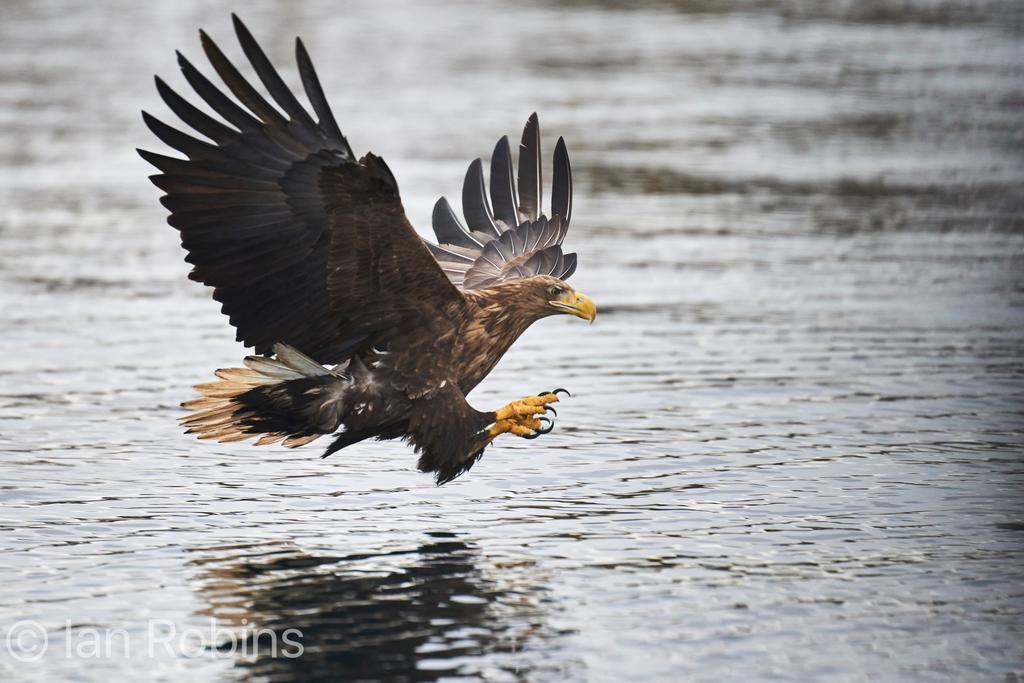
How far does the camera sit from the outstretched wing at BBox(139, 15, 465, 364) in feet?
19.2

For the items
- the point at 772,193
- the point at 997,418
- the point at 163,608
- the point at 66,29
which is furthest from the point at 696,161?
the point at 66,29

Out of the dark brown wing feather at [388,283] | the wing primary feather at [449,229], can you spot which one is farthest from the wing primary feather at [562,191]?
the dark brown wing feather at [388,283]

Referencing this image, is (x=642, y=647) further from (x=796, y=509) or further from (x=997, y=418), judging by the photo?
(x=997, y=418)

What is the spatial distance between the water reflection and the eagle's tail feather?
637 millimetres

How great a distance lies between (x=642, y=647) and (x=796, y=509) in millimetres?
1551

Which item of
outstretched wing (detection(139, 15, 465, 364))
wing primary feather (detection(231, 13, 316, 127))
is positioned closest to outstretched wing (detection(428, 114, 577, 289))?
outstretched wing (detection(139, 15, 465, 364))

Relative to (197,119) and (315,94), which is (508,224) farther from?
(315,94)

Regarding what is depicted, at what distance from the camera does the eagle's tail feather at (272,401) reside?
6.35m

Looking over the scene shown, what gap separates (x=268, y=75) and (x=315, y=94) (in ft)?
0.64

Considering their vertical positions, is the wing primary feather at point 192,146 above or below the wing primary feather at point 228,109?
below

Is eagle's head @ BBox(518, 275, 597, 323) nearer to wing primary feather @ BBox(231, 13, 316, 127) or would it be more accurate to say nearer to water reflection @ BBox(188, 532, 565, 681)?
water reflection @ BBox(188, 532, 565, 681)

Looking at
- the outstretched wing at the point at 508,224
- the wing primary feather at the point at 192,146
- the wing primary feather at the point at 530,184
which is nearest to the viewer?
the wing primary feather at the point at 192,146

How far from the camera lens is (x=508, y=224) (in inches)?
310

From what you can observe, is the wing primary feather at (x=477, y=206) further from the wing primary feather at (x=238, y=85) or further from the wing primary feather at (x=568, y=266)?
the wing primary feather at (x=238, y=85)
